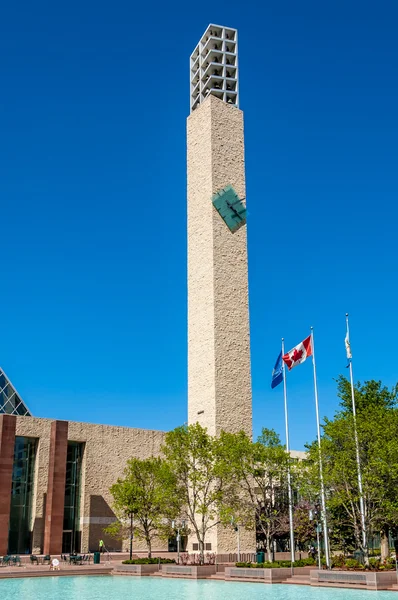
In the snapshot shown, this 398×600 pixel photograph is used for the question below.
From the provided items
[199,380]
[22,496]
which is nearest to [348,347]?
[199,380]

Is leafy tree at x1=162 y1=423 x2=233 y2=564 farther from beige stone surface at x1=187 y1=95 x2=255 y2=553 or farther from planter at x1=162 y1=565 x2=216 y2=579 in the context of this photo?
planter at x1=162 y1=565 x2=216 y2=579

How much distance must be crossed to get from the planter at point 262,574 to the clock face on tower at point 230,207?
24.4 metres

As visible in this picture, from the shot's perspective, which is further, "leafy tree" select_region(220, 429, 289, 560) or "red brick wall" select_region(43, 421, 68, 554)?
"red brick wall" select_region(43, 421, 68, 554)

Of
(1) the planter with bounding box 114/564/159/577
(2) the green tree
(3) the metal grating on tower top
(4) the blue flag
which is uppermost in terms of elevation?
(3) the metal grating on tower top

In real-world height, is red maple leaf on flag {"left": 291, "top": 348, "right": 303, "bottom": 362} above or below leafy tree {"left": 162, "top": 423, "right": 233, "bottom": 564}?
above

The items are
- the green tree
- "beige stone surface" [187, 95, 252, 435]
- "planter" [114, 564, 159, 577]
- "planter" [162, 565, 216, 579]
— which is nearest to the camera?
"planter" [162, 565, 216, 579]

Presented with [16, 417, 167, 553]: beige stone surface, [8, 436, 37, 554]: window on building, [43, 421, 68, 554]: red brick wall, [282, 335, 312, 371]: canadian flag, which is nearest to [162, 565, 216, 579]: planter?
[282, 335, 312, 371]: canadian flag

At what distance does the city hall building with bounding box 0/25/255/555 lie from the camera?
152 ft

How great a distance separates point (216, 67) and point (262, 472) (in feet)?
105

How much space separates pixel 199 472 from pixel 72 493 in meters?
18.8

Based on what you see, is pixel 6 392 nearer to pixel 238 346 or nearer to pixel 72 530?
pixel 72 530

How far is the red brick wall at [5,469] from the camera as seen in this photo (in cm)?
4778

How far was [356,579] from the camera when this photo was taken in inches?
1119

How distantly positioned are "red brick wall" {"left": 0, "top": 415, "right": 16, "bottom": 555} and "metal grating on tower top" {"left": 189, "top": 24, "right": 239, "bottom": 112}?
28.4 m
